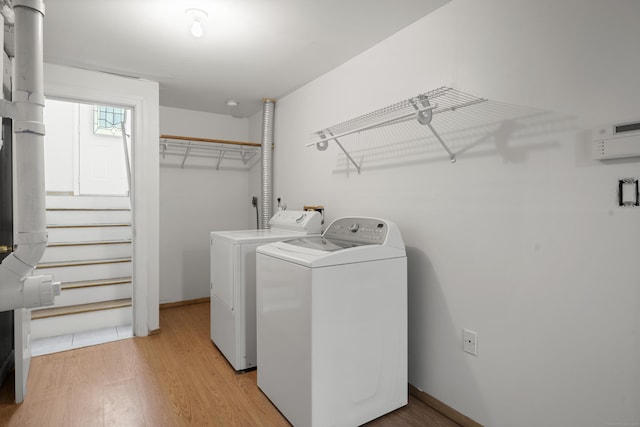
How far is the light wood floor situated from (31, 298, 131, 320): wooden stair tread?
492 millimetres

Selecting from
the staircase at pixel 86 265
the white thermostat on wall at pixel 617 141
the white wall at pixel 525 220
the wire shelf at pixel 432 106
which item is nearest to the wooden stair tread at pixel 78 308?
the staircase at pixel 86 265

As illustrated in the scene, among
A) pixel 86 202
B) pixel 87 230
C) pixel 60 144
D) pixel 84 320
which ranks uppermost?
pixel 60 144

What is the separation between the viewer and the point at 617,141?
1.21 m

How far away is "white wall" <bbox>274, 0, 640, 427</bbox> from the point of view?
1.24 m

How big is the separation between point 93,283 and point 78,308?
27 centimetres

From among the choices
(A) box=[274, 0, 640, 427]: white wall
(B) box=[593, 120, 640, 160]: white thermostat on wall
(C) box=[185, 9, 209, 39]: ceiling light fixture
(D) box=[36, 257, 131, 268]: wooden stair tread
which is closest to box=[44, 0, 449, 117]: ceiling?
(C) box=[185, 9, 209, 39]: ceiling light fixture

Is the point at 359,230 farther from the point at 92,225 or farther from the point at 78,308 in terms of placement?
the point at 92,225

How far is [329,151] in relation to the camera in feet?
9.05

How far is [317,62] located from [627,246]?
2.18m

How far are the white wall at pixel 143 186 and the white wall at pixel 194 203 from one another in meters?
0.77

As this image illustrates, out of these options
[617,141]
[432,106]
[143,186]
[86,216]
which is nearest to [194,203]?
[143,186]

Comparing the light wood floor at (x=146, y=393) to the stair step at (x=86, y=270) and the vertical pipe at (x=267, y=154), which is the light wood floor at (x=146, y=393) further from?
the vertical pipe at (x=267, y=154)

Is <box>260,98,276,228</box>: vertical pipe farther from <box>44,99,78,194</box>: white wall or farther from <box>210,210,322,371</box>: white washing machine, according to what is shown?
<box>44,99,78,194</box>: white wall

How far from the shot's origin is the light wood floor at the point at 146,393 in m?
1.80
